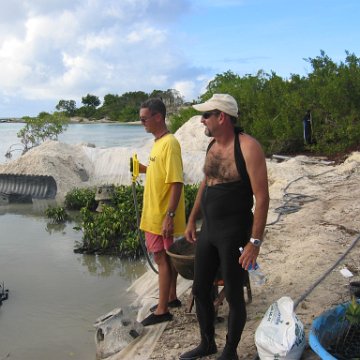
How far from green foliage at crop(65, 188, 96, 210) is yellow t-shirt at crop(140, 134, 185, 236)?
24.1ft

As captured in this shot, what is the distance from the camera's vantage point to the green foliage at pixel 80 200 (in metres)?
11.7

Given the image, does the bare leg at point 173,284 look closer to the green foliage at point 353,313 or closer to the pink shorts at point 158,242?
the pink shorts at point 158,242

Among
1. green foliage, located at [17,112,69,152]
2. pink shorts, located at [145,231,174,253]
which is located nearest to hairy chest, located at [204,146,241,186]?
pink shorts, located at [145,231,174,253]

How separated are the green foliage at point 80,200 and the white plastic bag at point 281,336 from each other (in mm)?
8496

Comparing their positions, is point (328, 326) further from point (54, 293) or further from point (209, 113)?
point (54, 293)

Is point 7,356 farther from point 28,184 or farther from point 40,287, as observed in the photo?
point 28,184

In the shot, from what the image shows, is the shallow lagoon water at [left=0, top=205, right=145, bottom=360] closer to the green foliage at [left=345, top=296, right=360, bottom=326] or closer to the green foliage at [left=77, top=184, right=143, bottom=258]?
the green foliage at [left=77, top=184, right=143, bottom=258]

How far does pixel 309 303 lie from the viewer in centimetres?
440

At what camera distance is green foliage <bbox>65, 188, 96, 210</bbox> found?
11.7 meters

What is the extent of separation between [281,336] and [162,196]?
155 centimetres

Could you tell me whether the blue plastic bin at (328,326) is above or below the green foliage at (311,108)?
below

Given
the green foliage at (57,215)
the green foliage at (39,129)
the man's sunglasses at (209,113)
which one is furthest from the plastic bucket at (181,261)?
the green foliage at (39,129)

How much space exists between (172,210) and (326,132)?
13889 mm

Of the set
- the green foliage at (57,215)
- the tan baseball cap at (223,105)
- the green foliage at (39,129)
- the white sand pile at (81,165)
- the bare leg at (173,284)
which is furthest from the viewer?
the green foliage at (39,129)
